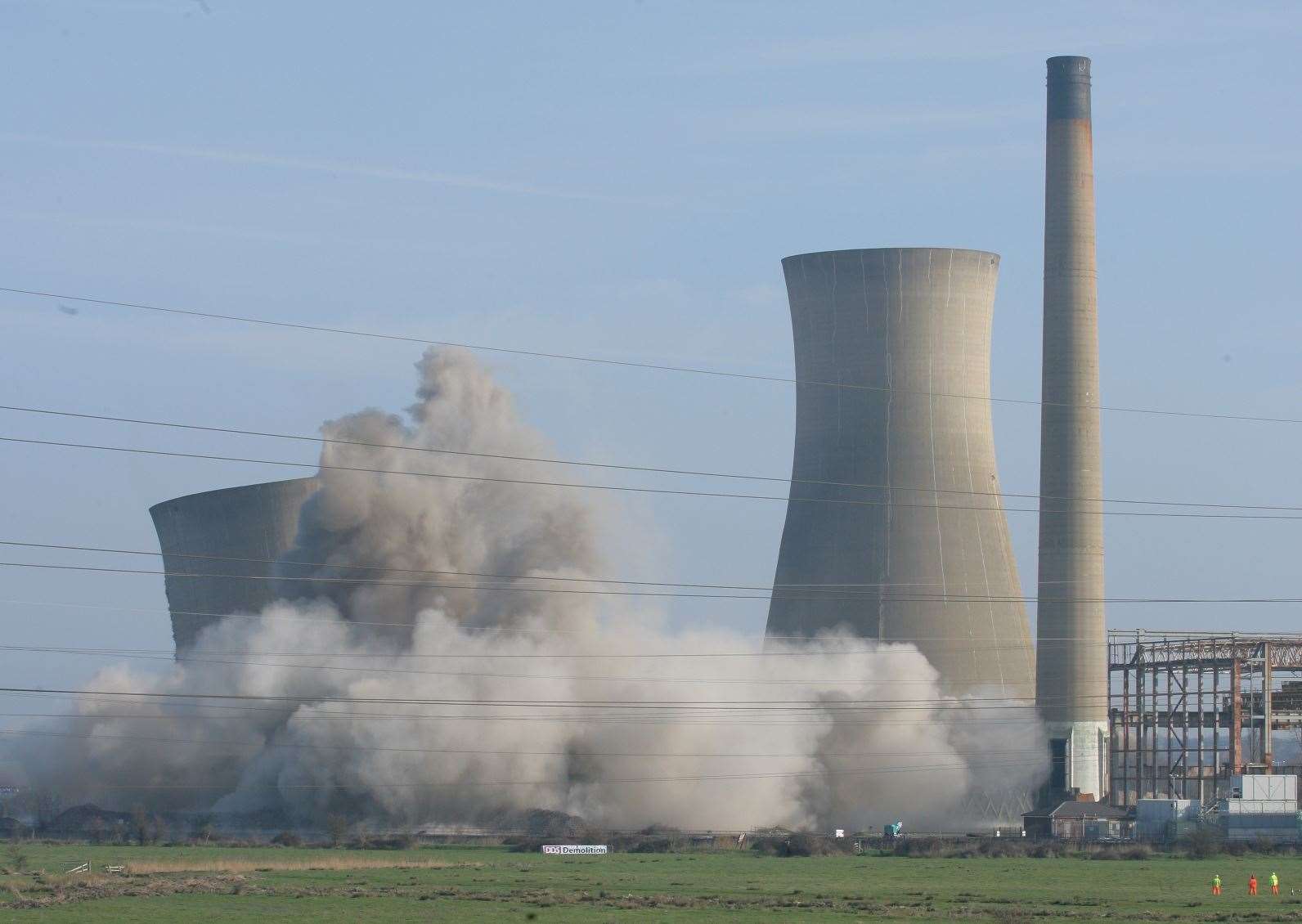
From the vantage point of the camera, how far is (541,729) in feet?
188

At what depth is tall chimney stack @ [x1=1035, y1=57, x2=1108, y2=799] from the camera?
200 ft

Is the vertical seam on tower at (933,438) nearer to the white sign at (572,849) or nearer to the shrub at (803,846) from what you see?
the shrub at (803,846)

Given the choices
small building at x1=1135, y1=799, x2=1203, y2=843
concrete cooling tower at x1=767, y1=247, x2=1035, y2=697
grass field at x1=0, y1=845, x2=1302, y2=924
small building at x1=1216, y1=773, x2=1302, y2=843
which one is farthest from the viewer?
concrete cooling tower at x1=767, y1=247, x2=1035, y2=697

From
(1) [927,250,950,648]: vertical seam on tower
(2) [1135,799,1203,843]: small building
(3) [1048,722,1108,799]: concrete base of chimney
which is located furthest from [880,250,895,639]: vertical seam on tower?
(2) [1135,799,1203,843]: small building

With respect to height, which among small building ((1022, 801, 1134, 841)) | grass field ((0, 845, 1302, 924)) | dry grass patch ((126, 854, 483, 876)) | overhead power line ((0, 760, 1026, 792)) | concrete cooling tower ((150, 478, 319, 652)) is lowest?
dry grass patch ((126, 854, 483, 876))

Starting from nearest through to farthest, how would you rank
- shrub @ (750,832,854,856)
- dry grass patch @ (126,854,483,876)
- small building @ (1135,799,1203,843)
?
dry grass patch @ (126,854,483,876)
shrub @ (750,832,854,856)
small building @ (1135,799,1203,843)

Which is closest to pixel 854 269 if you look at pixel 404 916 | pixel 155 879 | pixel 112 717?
pixel 112 717

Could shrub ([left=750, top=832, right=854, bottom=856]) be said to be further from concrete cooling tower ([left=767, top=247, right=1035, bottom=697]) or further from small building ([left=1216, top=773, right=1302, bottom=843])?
concrete cooling tower ([left=767, top=247, right=1035, bottom=697])

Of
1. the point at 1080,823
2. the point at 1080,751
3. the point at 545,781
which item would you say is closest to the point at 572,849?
the point at 545,781

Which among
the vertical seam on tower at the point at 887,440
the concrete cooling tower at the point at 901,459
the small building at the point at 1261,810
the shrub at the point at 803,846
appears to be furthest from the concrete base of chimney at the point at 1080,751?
the shrub at the point at 803,846

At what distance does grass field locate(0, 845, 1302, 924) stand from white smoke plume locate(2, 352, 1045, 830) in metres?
6.97

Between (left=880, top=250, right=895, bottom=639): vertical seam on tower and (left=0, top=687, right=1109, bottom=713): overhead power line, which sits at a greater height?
(left=880, top=250, right=895, bottom=639): vertical seam on tower

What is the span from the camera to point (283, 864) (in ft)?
145

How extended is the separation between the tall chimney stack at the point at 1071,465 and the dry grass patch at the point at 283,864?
2302 cm
